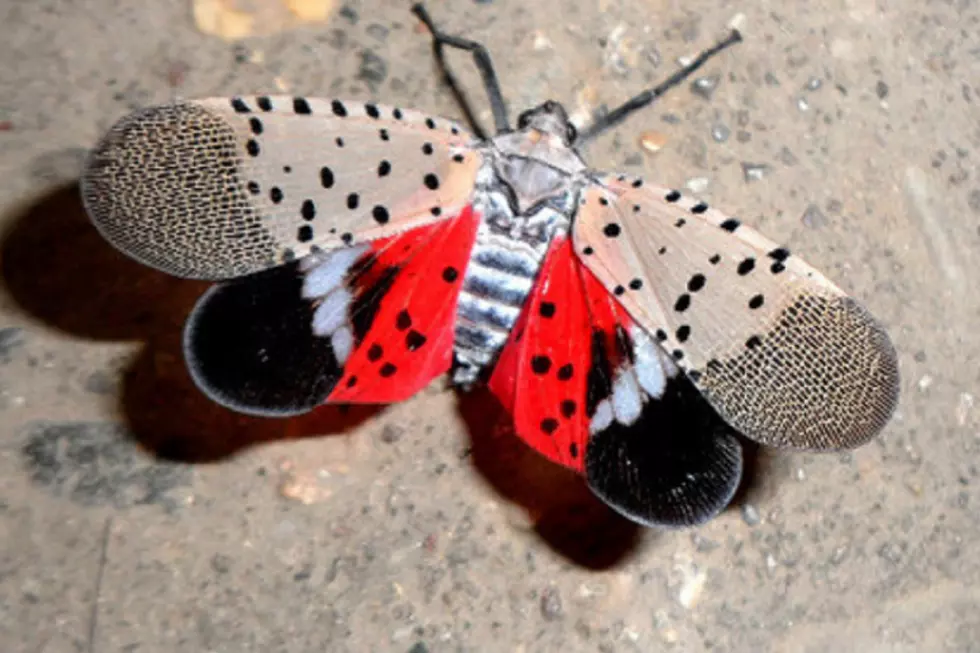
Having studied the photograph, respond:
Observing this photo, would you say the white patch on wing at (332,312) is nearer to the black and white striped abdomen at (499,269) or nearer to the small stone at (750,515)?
the black and white striped abdomen at (499,269)

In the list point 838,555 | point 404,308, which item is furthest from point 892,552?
point 404,308

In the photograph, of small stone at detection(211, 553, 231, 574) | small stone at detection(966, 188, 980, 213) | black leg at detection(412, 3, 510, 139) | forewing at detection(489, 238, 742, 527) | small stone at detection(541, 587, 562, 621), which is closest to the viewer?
forewing at detection(489, 238, 742, 527)

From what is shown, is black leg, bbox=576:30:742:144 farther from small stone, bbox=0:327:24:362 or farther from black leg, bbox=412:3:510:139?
small stone, bbox=0:327:24:362

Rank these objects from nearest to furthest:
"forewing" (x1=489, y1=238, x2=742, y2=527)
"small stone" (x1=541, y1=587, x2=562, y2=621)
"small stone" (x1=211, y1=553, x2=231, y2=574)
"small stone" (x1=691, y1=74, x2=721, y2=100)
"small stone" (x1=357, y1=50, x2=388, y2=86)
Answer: "forewing" (x1=489, y1=238, x2=742, y2=527)
"small stone" (x1=211, y1=553, x2=231, y2=574)
"small stone" (x1=541, y1=587, x2=562, y2=621)
"small stone" (x1=357, y1=50, x2=388, y2=86)
"small stone" (x1=691, y1=74, x2=721, y2=100)

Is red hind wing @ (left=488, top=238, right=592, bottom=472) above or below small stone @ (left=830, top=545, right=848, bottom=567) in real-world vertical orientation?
above

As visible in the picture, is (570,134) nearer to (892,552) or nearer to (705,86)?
(705,86)

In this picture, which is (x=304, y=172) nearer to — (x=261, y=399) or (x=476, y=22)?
(x=261, y=399)

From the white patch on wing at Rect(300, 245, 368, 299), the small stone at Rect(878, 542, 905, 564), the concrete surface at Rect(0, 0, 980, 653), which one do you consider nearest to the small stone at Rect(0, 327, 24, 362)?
the concrete surface at Rect(0, 0, 980, 653)

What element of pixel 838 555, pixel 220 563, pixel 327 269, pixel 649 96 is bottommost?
pixel 220 563
